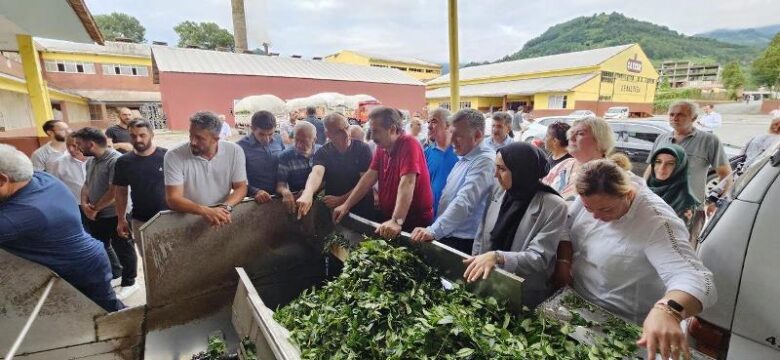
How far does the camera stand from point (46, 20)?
532 cm

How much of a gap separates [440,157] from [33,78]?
25.1 ft

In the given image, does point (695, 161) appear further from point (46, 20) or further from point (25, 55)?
point (25, 55)

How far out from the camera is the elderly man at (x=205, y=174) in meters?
2.85

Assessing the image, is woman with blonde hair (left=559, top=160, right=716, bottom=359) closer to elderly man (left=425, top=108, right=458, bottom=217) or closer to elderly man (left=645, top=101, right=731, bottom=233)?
elderly man (left=425, top=108, right=458, bottom=217)

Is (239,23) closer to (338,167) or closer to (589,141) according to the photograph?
(338,167)

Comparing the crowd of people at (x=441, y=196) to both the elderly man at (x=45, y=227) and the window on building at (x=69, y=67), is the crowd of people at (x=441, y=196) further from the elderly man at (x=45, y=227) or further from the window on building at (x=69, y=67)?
the window on building at (x=69, y=67)

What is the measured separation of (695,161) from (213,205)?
466 centimetres

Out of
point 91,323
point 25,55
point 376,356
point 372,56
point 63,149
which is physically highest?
point 372,56

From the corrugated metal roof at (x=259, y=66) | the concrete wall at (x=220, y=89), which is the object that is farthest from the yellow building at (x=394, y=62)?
the concrete wall at (x=220, y=89)

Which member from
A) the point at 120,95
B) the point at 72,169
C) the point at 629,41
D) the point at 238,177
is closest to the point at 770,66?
the point at 629,41

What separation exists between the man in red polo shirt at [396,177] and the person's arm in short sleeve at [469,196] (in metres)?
0.33

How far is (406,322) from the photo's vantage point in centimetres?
184

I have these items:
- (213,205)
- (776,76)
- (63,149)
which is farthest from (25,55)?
(776,76)

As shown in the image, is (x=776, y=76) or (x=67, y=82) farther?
(x=776, y=76)
